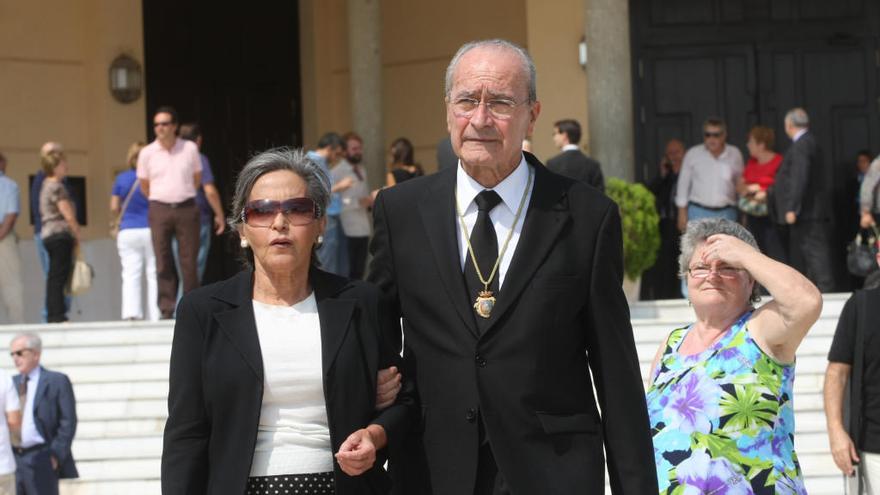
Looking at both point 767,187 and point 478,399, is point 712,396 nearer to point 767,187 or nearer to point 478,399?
point 478,399

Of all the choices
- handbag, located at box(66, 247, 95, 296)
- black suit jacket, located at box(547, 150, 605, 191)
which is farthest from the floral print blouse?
handbag, located at box(66, 247, 95, 296)

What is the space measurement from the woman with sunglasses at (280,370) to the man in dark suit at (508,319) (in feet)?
0.43

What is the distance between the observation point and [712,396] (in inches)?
228

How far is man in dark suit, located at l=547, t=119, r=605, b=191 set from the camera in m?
13.2

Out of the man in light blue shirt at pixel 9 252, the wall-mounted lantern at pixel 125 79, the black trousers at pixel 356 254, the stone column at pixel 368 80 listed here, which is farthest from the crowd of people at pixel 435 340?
the wall-mounted lantern at pixel 125 79

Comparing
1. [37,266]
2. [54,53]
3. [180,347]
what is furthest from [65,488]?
[54,53]

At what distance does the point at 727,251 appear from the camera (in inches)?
233

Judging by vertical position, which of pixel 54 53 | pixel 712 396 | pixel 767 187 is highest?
pixel 54 53

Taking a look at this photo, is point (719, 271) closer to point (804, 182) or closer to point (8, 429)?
point (8, 429)

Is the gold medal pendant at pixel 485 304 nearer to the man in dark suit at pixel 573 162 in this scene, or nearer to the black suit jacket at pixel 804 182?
the man in dark suit at pixel 573 162

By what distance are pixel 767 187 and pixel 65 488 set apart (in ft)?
23.6

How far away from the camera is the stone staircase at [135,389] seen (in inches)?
420

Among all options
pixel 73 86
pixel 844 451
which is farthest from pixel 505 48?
pixel 73 86

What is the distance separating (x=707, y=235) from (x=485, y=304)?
182 centimetres
